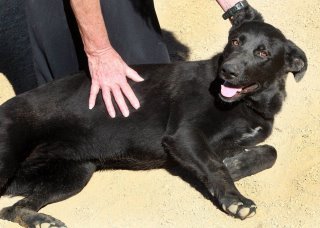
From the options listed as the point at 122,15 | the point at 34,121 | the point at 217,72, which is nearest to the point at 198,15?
the point at 122,15

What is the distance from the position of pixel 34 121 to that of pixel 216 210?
1.24 metres

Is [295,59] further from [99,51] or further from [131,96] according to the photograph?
[99,51]

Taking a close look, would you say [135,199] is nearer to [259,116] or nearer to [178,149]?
[178,149]

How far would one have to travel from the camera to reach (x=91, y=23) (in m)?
3.86

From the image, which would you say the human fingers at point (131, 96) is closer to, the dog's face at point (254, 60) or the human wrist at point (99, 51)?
the human wrist at point (99, 51)

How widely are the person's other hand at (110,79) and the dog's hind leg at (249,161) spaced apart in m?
0.69

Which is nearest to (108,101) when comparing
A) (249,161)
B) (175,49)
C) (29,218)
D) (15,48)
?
(29,218)

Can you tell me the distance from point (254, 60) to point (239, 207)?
0.87 m

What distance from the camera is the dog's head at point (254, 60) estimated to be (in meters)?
3.56

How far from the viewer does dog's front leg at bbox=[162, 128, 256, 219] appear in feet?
11.2

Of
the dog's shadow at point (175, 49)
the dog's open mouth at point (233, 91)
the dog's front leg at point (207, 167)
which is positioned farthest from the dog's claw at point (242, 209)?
the dog's shadow at point (175, 49)

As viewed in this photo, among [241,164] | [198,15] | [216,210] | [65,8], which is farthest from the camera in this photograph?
[198,15]

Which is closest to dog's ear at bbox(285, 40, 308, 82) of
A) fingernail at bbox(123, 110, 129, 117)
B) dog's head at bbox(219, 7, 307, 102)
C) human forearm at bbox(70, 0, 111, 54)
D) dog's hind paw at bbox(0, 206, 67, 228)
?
dog's head at bbox(219, 7, 307, 102)

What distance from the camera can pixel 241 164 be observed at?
150 inches
